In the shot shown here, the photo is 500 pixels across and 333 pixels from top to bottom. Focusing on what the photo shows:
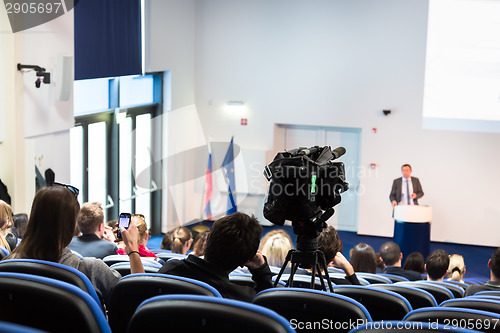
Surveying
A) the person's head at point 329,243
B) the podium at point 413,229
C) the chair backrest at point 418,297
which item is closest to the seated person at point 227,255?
the chair backrest at point 418,297

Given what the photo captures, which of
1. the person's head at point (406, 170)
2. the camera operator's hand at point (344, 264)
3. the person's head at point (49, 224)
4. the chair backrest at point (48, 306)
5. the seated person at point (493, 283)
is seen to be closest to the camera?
the chair backrest at point (48, 306)

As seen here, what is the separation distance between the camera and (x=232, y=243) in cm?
269

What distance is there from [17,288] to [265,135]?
32.9 ft

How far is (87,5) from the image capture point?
8195 millimetres

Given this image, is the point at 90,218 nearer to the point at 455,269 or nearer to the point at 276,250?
the point at 276,250

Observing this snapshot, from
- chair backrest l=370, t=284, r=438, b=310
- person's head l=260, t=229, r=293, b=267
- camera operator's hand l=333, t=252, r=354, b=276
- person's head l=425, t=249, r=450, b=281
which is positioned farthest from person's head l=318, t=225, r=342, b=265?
person's head l=425, t=249, r=450, b=281

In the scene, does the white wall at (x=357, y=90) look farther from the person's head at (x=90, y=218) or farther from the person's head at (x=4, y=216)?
the person's head at (x=90, y=218)

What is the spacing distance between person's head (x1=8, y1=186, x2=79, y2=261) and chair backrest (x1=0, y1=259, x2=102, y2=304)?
0.21m

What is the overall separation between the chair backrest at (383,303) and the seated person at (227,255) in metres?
0.53

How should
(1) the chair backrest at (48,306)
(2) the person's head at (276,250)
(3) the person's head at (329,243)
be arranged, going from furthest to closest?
(2) the person's head at (276,250), (3) the person's head at (329,243), (1) the chair backrest at (48,306)

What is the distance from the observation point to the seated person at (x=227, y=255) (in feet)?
8.76

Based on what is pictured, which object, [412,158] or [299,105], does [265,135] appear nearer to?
[299,105]

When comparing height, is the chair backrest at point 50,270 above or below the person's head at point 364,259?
above

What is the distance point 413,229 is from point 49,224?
303 inches
